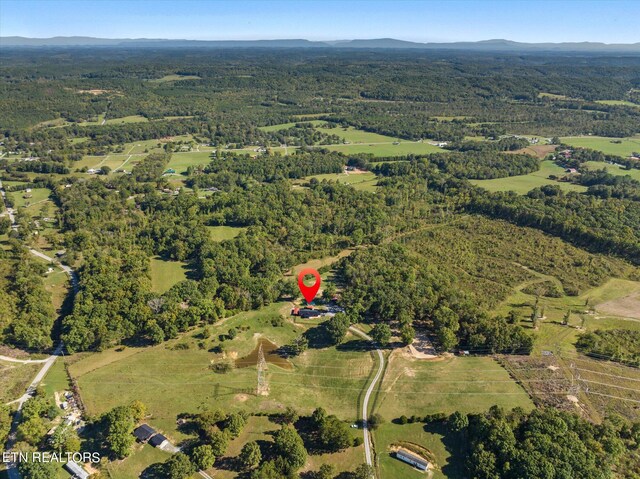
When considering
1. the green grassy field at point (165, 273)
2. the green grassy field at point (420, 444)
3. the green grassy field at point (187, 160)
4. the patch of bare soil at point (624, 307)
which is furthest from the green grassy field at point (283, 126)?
the green grassy field at point (420, 444)

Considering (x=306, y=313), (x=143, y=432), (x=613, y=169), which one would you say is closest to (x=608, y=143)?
(x=613, y=169)

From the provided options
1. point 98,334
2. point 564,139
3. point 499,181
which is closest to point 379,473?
point 98,334

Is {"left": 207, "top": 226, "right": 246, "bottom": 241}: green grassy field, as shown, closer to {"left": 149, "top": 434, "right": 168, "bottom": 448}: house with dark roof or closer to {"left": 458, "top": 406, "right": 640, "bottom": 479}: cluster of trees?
{"left": 149, "top": 434, "right": 168, "bottom": 448}: house with dark roof

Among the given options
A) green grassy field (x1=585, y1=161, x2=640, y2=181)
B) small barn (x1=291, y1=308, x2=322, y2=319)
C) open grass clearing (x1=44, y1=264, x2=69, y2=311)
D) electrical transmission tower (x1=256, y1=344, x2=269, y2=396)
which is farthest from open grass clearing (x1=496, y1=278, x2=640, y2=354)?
green grassy field (x1=585, y1=161, x2=640, y2=181)

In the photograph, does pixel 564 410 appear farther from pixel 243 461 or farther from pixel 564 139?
pixel 564 139

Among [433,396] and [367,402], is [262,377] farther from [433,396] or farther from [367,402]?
[433,396]
